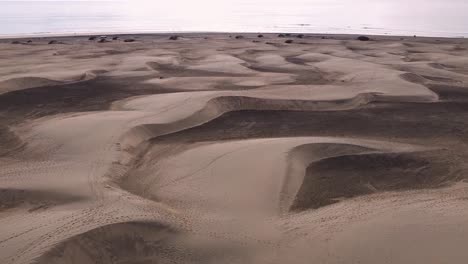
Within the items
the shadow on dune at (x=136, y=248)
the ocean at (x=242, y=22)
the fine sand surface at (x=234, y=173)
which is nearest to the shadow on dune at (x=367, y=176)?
the fine sand surface at (x=234, y=173)

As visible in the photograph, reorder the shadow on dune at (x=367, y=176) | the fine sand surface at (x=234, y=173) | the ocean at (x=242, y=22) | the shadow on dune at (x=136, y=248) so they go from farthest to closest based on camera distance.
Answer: the ocean at (x=242, y=22), the shadow on dune at (x=367, y=176), the fine sand surface at (x=234, y=173), the shadow on dune at (x=136, y=248)

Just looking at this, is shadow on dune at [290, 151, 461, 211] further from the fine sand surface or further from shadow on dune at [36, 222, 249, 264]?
shadow on dune at [36, 222, 249, 264]

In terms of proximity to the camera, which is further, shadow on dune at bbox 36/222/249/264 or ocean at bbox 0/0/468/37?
ocean at bbox 0/0/468/37

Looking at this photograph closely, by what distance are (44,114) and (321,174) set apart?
890cm

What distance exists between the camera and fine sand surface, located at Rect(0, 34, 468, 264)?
234 inches

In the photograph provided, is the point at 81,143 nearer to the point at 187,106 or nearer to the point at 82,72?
the point at 187,106

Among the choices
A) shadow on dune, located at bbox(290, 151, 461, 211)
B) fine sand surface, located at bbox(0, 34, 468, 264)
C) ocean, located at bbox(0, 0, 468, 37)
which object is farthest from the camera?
ocean, located at bbox(0, 0, 468, 37)

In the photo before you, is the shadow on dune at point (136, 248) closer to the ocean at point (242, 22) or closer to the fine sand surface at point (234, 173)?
the fine sand surface at point (234, 173)

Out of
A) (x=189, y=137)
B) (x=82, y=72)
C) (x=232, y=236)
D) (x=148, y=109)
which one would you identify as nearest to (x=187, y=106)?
(x=148, y=109)

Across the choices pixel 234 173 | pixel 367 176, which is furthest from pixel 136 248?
pixel 367 176

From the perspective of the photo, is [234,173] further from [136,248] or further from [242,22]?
[242,22]

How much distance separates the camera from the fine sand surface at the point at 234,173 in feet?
19.5

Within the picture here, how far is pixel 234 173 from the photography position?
846 centimetres

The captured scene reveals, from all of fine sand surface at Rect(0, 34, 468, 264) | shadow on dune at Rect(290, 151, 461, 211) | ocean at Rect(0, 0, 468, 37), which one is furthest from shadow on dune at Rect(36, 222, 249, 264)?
ocean at Rect(0, 0, 468, 37)
